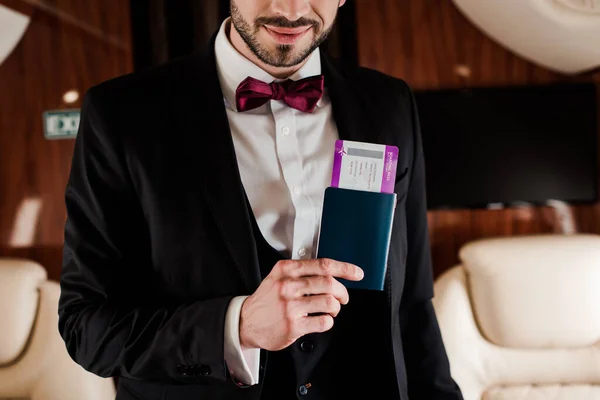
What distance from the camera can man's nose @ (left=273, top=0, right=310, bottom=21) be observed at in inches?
40.6

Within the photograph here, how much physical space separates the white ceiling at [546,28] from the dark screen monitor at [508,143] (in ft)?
0.56

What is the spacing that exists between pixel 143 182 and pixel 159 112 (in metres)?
0.14

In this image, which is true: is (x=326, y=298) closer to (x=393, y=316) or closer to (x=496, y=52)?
(x=393, y=316)

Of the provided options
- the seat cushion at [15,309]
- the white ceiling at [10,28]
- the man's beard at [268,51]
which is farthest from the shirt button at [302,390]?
the white ceiling at [10,28]

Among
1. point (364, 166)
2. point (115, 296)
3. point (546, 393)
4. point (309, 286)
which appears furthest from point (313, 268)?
point (546, 393)

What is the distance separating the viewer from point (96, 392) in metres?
2.22

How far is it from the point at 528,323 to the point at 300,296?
61.6 inches

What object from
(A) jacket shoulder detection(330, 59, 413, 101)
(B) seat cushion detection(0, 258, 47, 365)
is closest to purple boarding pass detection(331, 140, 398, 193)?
(A) jacket shoulder detection(330, 59, 413, 101)

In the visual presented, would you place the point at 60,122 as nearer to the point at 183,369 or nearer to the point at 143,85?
the point at 143,85

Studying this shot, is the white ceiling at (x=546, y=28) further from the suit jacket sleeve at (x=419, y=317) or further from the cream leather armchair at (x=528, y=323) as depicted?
the suit jacket sleeve at (x=419, y=317)

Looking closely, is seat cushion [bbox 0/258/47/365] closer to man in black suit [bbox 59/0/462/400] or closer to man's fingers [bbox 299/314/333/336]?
man in black suit [bbox 59/0/462/400]

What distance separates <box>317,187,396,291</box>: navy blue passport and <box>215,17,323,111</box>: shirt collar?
0.38 meters

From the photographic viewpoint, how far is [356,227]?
92 cm

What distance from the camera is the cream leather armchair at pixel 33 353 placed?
2.21 metres
